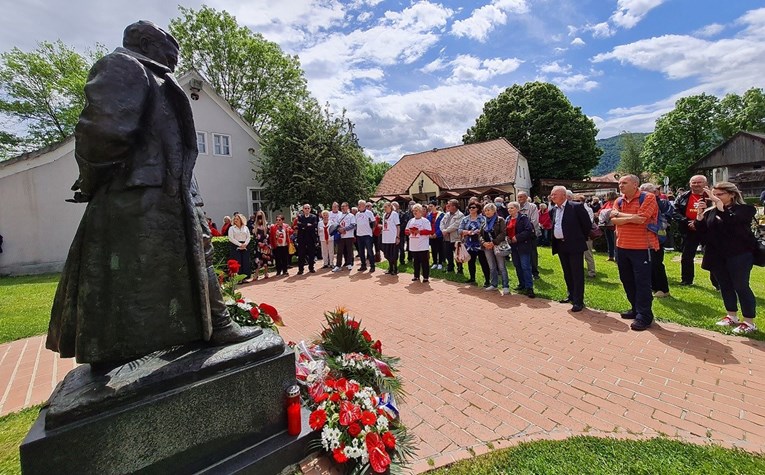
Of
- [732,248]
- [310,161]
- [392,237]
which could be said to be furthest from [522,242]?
[310,161]

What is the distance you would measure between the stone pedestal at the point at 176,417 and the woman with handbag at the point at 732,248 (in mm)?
5704

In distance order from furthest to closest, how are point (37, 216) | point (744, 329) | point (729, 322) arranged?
point (37, 216), point (729, 322), point (744, 329)

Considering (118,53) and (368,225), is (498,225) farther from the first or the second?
(118,53)

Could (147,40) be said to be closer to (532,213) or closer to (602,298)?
(602,298)

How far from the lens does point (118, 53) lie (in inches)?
78.4

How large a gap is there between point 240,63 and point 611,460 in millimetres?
30541

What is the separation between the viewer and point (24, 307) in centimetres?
743

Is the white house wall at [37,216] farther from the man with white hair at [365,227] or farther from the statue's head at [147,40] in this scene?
the statue's head at [147,40]

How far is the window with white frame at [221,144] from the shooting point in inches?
707

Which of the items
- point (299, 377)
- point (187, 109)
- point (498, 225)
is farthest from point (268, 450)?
point (498, 225)

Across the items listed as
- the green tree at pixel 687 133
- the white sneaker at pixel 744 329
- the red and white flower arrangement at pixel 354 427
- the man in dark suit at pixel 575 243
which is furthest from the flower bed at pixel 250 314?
the green tree at pixel 687 133

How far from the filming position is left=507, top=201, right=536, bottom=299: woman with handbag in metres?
6.68

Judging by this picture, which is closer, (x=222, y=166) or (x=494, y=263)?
(x=494, y=263)

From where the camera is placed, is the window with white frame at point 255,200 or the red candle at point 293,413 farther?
the window with white frame at point 255,200
